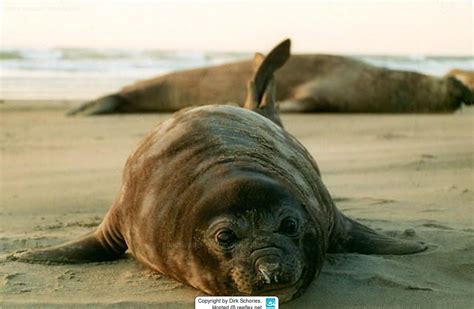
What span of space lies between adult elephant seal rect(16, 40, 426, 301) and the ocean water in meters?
7.92

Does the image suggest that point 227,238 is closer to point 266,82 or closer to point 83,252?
point 83,252

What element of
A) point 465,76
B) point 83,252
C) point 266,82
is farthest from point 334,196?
point 465,76

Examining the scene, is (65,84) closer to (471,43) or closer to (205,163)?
(471,43)

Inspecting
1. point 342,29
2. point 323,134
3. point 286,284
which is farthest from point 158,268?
point 323,134

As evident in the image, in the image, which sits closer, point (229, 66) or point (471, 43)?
point (471, 43)

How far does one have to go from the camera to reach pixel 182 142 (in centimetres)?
349

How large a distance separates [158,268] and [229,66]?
8.46m

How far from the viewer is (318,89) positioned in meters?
11.2

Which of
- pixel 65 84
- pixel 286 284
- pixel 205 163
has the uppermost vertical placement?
pixel 205 163

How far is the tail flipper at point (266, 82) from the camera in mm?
5273

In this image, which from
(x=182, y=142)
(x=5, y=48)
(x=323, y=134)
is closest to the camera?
(x=182, y=142)

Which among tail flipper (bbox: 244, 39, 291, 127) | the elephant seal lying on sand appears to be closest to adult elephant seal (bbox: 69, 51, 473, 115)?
the elephant seal lying on sand

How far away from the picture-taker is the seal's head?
9.35ft

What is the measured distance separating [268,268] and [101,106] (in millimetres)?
8194
